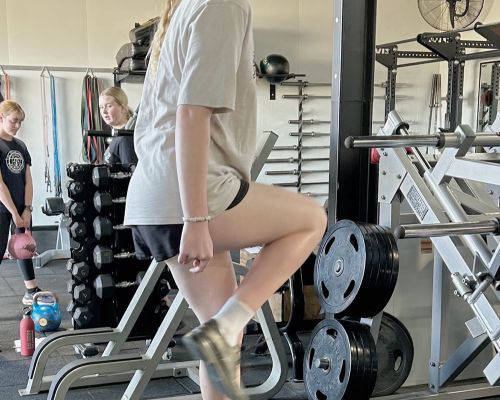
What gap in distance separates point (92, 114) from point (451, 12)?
11.8 feet

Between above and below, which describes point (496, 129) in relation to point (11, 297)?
above

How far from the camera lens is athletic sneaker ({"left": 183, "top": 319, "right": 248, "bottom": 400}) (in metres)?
1.30

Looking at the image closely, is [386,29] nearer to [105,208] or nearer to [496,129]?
[496,129]

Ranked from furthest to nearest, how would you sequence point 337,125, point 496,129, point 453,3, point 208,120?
point 453,3
point 496,129
point 337,125
point 208,120

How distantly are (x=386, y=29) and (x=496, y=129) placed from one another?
504 cm

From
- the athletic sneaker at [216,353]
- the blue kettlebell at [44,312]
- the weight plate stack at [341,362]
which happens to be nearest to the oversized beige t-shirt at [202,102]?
the athletic sneaker at [216,353]

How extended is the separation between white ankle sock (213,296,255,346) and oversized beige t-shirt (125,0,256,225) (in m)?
0.20

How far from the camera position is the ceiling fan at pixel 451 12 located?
5746mm

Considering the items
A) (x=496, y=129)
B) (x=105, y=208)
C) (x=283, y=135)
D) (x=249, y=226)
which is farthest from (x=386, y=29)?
(x=249, y=226)

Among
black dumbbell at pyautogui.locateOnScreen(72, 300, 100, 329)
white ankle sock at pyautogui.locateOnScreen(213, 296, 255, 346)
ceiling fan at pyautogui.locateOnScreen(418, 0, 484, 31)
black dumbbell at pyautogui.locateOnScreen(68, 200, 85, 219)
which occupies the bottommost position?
black dumbbell at pyautogui.locateOnScreen(72, 300, 100, 329)

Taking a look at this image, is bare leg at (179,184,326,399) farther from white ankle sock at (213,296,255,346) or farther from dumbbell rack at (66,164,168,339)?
dumbbell rack at (66,164,168,339)

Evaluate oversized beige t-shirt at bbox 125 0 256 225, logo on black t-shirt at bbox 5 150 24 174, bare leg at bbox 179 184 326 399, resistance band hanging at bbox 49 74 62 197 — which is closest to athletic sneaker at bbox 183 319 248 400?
bare leg at bbox 179 184 326 399

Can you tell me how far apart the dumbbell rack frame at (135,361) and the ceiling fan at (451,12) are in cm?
384

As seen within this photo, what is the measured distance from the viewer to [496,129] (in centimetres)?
330
